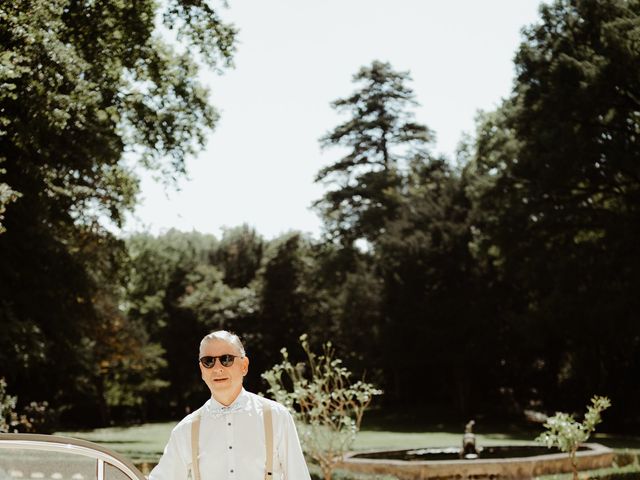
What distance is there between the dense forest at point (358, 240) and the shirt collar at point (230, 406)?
34.2ft

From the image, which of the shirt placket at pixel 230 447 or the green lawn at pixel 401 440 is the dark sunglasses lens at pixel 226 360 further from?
the green lawn at pixel 401 440

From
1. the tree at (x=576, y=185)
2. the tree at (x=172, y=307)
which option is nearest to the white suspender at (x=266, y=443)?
the tree at (x=576, y=185)

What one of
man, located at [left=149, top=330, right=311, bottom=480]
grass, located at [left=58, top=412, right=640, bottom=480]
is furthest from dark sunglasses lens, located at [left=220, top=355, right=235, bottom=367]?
grass, located at [left=58, top=412, right=640, bottom=480]

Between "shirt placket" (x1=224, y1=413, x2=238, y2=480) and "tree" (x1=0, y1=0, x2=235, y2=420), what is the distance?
1051 centimetres

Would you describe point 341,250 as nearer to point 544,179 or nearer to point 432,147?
point 432,147

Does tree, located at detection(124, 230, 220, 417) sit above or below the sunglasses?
above

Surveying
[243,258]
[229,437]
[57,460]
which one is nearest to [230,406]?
[229,437]

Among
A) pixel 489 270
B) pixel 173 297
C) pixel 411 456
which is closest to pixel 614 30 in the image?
pixel 489 270

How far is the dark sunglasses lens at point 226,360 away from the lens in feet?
10.4

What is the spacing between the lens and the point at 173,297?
49062 mm

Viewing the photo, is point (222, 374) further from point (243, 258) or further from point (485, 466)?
point (243, 258)

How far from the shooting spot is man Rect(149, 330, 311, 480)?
313 centimetres

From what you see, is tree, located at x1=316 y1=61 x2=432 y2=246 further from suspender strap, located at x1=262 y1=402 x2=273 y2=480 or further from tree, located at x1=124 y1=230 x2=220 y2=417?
suspender strap, located at x1=262 y1=402 x2=273 y2=480

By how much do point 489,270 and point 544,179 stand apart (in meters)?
7.61
